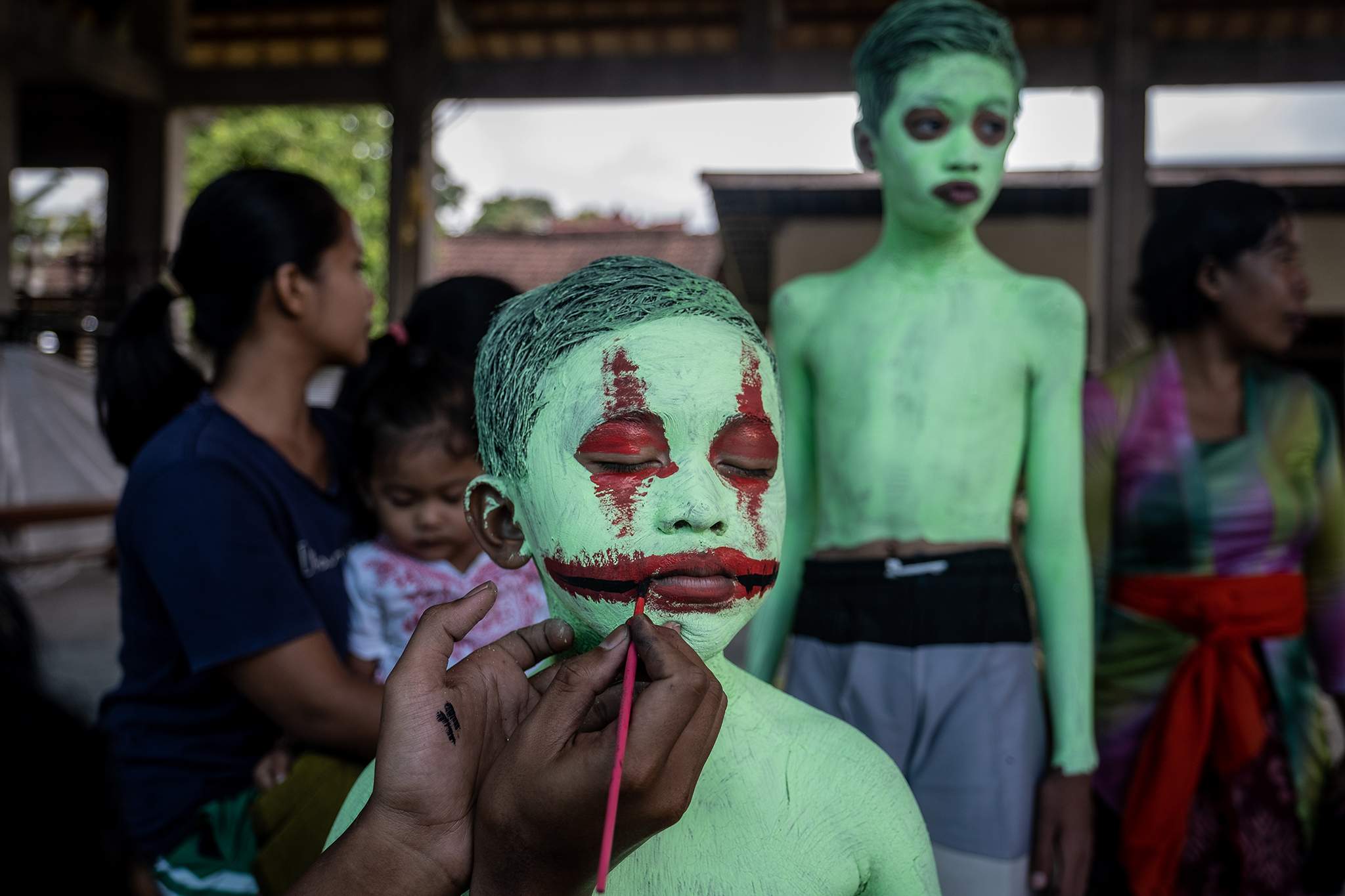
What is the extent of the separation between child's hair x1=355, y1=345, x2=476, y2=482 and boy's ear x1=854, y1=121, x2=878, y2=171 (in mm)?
893

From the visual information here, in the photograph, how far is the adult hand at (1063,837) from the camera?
6.21 ft

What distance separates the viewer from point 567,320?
1.33m

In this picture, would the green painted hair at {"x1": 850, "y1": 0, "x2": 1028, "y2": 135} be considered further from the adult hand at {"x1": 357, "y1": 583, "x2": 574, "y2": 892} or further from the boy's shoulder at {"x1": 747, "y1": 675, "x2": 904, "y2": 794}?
the adult hand at {"x1": 357, "y1": 583, "x2": 574, "y2": 892}

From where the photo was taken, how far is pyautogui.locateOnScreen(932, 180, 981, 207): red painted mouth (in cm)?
196

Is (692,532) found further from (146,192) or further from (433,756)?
(146,192)

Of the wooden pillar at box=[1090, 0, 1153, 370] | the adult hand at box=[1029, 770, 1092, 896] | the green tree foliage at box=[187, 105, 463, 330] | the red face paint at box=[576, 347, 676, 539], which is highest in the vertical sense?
the green tree foliage at box=[187, 105, 463, 330]

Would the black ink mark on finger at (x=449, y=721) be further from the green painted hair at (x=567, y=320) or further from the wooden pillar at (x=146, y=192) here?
the wooden pillar at (x=146, y=192)

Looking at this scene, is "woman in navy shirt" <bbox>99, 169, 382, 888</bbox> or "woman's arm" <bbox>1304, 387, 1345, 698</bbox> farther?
"woman's arm" <bbox>1304, 387, 1345, 698</bbox>

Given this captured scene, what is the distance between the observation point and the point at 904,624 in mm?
1936

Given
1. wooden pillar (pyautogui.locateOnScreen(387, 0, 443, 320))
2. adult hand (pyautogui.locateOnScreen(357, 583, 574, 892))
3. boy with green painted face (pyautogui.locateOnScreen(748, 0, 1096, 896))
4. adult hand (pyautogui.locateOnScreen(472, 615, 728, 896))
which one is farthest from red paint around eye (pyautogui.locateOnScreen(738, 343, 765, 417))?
wooden pillar (pyautogui.locateOnScreen(387, 0, 443, 320))

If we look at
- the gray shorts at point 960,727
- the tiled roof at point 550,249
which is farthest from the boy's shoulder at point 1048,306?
the tiled roof at point 550,249

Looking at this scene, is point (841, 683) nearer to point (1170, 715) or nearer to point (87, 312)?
point (1170, 715)

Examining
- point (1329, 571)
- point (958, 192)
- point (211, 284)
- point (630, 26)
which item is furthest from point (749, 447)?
point (630, 26)

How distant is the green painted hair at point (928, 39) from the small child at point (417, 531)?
99 cm
